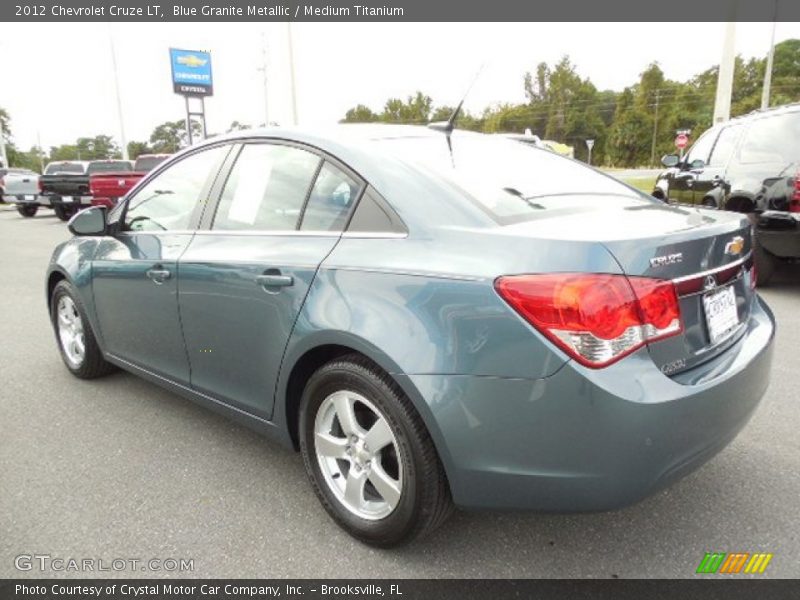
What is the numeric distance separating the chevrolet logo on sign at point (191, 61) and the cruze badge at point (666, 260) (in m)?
36.9

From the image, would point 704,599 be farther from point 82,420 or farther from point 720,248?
point 82,420

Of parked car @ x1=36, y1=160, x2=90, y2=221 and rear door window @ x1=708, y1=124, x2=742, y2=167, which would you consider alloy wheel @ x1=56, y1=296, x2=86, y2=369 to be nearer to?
rear door window @ x1=708, y1=124, x2=742, y2=167

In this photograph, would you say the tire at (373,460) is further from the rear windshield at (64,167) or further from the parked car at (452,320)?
the rear windshield at (64,167)

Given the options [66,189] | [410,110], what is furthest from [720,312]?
[410,110]

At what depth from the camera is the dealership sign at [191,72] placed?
33.7 m

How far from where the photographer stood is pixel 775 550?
2168 millimetres

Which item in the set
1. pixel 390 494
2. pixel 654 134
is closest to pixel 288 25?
pixel 390 494

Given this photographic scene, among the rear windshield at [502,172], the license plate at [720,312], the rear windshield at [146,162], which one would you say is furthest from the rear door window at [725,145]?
the rear windshield at [146,162]

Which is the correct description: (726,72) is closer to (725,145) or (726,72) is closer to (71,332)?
(725,145)

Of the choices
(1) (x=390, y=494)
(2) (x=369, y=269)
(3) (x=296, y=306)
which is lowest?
(1) (x=390, y=494)

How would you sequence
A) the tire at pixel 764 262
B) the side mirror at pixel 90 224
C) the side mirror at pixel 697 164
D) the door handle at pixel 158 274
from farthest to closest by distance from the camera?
the side mirror at pixel 697 164, the tire at pixel 764 262, the side mirror at pixel 90 224, the door handle at pixel 158 274

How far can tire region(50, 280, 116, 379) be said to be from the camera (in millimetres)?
3887

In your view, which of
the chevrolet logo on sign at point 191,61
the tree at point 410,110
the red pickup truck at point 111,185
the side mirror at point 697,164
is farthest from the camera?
the tree at point 410,110

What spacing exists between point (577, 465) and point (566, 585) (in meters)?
0.57
